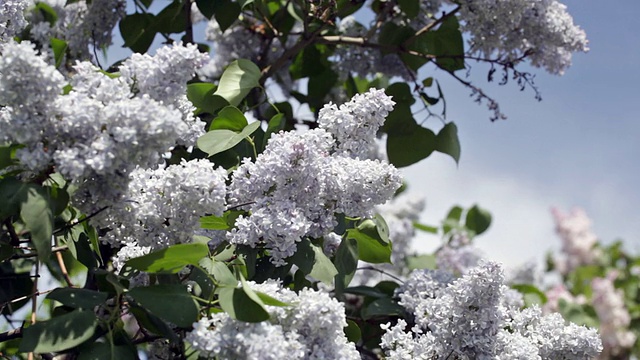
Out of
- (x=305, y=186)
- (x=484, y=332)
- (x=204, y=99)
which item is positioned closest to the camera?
(x=305, y=186)

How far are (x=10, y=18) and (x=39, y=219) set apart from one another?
1.89ft

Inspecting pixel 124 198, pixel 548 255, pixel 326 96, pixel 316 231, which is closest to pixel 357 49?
pixel 326 96

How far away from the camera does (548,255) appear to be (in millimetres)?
8234

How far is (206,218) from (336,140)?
0.28m

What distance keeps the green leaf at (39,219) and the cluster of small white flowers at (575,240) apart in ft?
24.3

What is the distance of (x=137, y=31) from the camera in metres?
2.16

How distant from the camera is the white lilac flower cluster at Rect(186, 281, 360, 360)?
3.56ft

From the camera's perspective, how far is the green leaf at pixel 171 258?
44.8 inches

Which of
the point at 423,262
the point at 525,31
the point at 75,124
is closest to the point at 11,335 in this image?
the point at 75,124

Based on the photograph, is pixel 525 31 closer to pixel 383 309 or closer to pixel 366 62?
→ pixel 366 62

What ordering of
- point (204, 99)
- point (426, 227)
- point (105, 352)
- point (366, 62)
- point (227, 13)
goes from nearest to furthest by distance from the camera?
1. point (105, 352)
2. point (204, 99)
3. point (227, 13)
4. point (366, 62)
5. point (426, 227)

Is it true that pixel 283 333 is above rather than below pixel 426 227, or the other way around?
below

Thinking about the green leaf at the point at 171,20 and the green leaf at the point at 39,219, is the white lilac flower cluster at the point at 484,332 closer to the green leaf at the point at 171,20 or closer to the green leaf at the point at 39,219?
the green leaf at the point at 39,219

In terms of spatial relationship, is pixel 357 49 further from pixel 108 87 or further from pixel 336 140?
pixel 108 87
